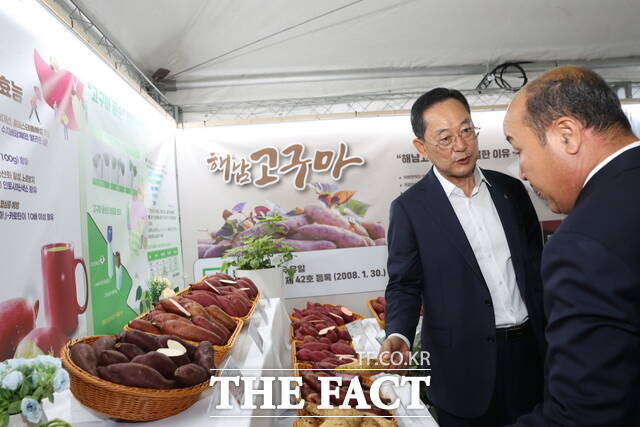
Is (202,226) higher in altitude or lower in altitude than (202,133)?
lower

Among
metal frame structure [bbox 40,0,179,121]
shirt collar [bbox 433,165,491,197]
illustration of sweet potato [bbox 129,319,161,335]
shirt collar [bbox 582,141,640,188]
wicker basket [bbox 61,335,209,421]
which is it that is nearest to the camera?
shirt collar [bbox 582,141,640,188]

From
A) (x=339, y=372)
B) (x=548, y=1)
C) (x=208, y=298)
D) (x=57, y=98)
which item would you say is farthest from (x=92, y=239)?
(x=548, y=1)

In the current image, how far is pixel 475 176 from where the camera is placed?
70.3 inches

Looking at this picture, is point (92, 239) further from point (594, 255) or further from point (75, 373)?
point (594, 255)

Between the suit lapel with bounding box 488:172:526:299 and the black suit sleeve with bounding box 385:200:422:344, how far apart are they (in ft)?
1.07

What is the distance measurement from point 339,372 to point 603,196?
3.94ft

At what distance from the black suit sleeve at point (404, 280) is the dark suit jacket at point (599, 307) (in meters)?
0.89

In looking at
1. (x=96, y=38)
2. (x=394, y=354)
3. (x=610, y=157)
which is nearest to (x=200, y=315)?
(x=394, y=354)

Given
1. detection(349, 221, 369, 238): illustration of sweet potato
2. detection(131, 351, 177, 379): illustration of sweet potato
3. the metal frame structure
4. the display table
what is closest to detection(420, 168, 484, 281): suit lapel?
the display table

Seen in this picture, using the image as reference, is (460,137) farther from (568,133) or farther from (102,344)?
(102,344)

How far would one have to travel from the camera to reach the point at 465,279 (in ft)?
5.35

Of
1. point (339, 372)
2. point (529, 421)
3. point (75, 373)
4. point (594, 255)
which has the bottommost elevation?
point (339, 372)

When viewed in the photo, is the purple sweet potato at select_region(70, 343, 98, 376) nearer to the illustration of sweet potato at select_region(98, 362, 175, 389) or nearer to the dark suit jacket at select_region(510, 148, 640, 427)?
the illustration of sweet potato at select_region(98, 362, 175, 389)

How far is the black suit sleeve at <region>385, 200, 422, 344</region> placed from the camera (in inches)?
65.9
